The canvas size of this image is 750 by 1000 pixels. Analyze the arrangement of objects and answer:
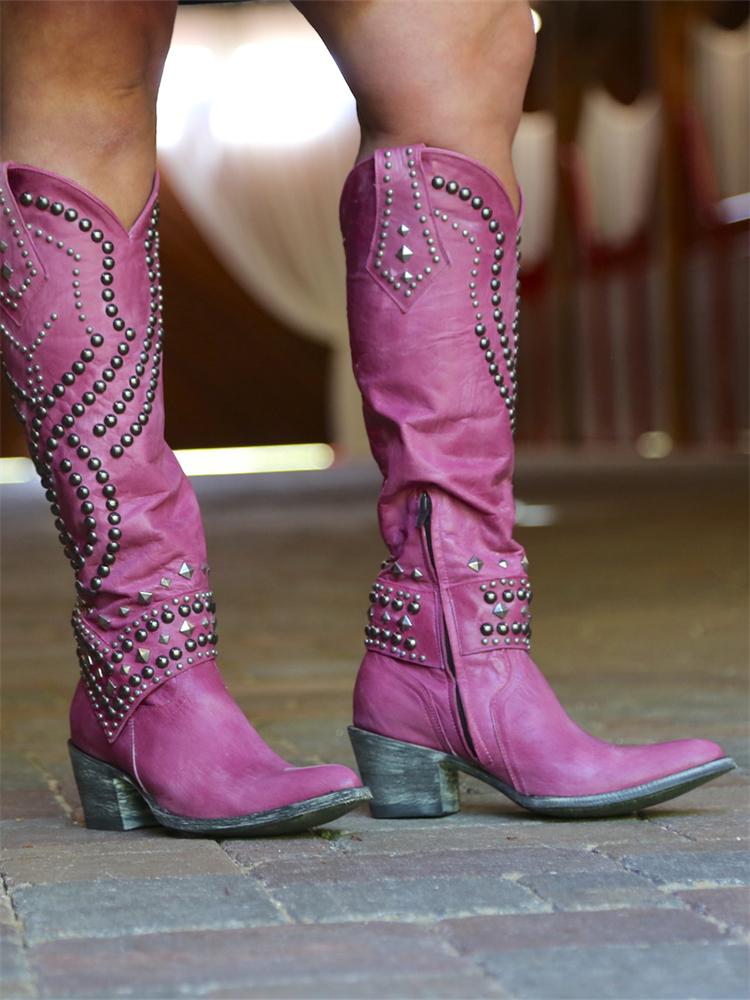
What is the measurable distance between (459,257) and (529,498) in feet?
16.2

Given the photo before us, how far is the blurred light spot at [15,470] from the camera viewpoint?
10.9m

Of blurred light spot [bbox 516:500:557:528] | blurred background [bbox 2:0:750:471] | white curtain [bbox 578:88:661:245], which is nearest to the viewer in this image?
blurred light spot [bbox 516:500:557:528]

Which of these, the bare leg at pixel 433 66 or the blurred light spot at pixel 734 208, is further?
the blurred light spot at pixel 734 208

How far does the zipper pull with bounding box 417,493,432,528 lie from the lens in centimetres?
123

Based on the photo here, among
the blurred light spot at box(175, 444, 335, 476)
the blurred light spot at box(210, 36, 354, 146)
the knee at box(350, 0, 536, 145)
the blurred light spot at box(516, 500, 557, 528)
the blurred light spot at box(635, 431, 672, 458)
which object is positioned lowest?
the blurred light spot at box(516, 500, 557, 528)

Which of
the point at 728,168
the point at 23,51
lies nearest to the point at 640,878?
the point at 23,51

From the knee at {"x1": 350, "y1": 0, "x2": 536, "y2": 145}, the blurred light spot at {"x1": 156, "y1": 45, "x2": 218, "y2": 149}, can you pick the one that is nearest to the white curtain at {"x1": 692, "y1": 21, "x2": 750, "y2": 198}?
the blurred light spot at {"x1": 156, "y1": 45, "x2": 218, "y2": 149}

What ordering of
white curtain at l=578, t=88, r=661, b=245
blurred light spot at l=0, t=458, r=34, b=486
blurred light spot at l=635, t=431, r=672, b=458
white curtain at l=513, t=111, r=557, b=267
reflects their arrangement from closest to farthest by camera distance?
1. blurred light spot at l=635, t=431, r=672, b=458
2. white curtain at l=578, t=88, r=661, b=245
3. blurred light spot at l=0, t=458, r=34, b=486
4. white curtain at l=513, t=111, r=557, b=267

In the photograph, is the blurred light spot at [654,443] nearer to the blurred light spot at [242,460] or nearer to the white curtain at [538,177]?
the white curtain at [538,177]

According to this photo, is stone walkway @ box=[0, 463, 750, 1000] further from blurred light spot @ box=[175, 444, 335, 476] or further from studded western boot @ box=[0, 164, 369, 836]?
blurred light spot @ box=[175, 444, 335, 476]

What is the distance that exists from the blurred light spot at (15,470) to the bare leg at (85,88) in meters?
9.55

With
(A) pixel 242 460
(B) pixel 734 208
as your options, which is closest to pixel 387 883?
(B) pixel 734 208

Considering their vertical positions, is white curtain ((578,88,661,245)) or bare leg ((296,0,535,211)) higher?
white curtain ((578,88,661,245))

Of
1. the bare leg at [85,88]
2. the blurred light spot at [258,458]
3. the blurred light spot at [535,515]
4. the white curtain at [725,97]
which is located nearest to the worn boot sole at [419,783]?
the bare leg at [85,88]
